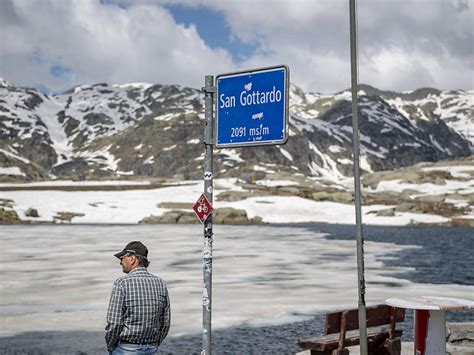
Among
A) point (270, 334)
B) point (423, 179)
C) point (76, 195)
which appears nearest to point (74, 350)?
point (270, 334)

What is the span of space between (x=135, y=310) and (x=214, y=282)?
20770mm

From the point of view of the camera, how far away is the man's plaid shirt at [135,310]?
6730 mm

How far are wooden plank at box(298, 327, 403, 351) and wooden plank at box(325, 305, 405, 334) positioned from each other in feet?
0.50

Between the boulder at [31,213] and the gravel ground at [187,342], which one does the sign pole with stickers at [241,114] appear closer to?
the gravel ground at [187,342]

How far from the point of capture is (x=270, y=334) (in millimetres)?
17047

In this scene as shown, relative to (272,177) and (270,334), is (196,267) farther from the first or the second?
(272,177)

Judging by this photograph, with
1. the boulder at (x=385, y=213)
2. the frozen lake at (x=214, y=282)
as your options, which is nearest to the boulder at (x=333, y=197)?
the boulder at (x=385, y=213)

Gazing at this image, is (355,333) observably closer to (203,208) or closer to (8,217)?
(203,208)

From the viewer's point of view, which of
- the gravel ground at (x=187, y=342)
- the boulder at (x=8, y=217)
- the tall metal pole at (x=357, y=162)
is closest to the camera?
A: the tall metal pole at (x=357, y=162)

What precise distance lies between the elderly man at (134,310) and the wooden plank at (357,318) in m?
5.85

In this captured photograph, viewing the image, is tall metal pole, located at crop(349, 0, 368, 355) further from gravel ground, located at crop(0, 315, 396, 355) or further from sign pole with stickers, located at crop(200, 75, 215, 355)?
gravel ground, located at crop(0, 315, 396, 355)

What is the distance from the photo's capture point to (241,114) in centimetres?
750

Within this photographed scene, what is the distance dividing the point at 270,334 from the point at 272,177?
171 m

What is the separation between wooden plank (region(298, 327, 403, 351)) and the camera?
11.8 m
